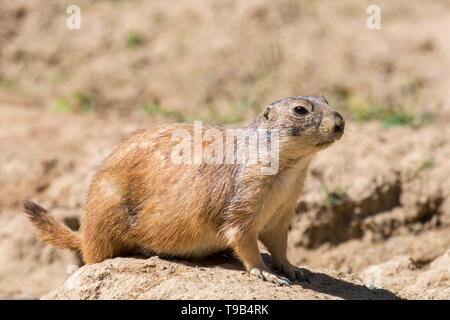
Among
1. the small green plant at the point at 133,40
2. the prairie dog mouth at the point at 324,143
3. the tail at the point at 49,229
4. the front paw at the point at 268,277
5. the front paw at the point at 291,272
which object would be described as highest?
the small green plant at the point at 133,40

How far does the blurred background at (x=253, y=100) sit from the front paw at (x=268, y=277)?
1574 mm

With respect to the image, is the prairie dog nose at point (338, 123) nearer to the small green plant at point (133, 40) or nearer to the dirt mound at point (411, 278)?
the dirt mound at point (411, 278)

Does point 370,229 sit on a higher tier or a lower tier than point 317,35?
lower

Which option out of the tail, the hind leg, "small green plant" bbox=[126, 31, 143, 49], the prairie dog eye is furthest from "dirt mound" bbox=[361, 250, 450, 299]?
"small green plant" bbox=[126, 31, 143, 49]

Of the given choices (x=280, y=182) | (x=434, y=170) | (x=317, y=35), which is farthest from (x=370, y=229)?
(x=317, y=35)

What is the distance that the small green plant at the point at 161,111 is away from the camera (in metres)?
11.4

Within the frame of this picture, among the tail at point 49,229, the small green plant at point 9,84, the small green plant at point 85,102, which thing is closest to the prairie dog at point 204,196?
the tail at point 49,229

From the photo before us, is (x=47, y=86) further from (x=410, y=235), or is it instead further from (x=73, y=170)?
(x=410, y=235)

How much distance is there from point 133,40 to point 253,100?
3217mm

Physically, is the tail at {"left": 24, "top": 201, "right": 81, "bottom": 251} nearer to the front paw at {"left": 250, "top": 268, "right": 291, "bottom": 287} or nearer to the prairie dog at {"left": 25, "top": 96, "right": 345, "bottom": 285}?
the prairie dog at {"left": 25, "top": 96, "right": 345, "bottom": 285}

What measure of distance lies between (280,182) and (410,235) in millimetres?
3503

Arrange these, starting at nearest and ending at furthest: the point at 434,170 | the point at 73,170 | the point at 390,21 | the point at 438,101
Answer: the point at 434,170, the point at 73,170, the point at 438,101, the point at 390,21

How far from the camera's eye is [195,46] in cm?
1288

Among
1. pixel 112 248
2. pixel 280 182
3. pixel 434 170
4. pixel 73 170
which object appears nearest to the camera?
pixel 280 182
